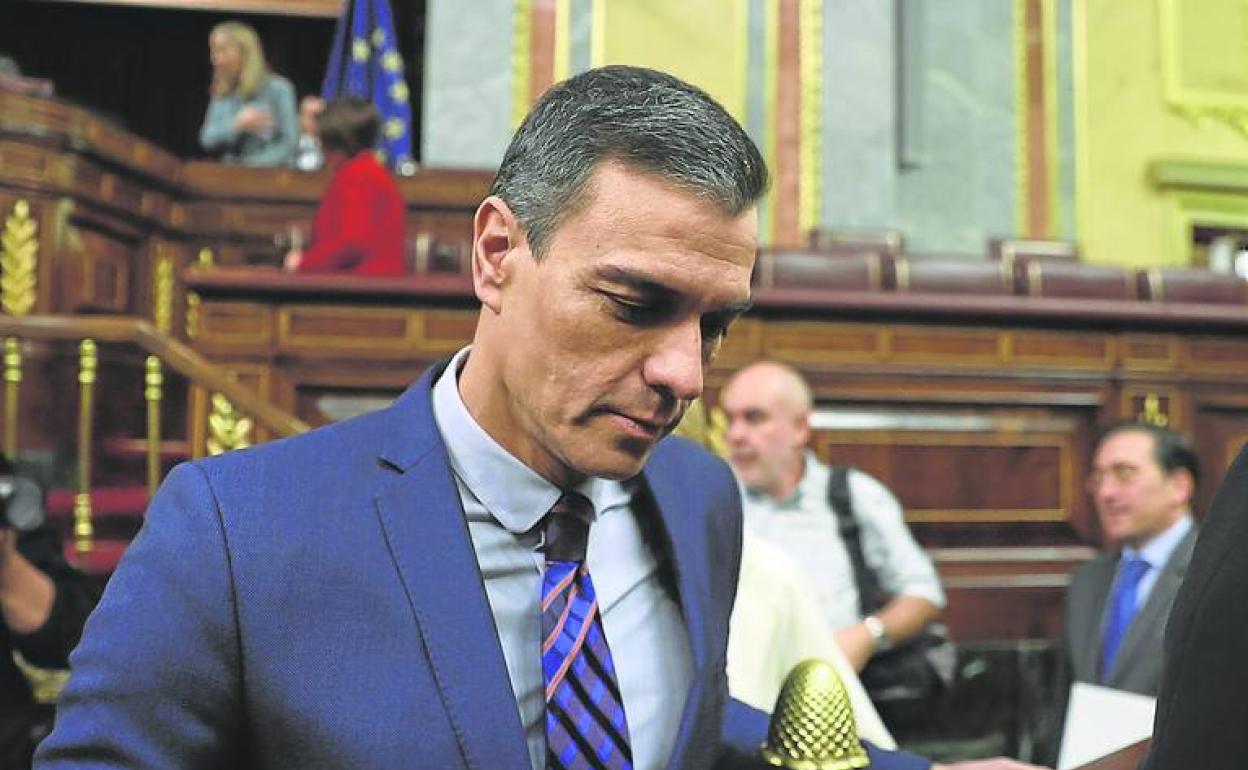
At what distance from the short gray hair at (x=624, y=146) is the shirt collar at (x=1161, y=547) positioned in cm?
227

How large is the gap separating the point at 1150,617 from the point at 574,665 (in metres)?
2.01

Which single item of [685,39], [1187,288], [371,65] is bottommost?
[1187,288]

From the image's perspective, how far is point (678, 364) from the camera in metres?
0.88

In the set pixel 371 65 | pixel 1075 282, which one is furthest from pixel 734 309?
pixel 371 65

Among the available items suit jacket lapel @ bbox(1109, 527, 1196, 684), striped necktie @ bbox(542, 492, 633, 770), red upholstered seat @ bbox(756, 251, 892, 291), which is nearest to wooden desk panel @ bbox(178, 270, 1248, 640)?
red upholstered seat @ bbox(756, 251, 892, 291)

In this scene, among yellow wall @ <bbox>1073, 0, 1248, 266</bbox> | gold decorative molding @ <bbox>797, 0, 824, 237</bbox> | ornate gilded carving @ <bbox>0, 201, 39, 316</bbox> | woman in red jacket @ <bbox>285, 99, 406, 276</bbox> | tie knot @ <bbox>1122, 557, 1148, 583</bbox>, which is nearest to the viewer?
tie knot @ <bbox>1122, 557, 1148, 583</bbox>

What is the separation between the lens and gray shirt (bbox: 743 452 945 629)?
9.54ft

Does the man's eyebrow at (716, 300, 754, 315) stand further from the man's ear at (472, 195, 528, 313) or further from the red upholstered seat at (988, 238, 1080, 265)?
the red upholstered seat at (988, 238, 1080, 265)

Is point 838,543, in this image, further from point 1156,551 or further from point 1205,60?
point 1205,60

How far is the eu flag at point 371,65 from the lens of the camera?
6828 mm

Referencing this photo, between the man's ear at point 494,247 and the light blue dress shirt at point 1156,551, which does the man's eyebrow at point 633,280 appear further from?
the light blue dress shirt at point 1156,551

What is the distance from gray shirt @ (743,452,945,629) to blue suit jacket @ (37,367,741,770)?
200 centimetres

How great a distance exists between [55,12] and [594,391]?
9316 mm

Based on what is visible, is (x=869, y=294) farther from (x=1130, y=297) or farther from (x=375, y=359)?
(x=375, y=359)
